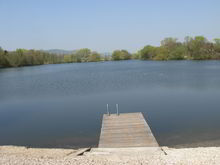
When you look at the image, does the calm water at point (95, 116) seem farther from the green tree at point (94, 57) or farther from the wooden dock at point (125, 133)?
the green tree at point (94, 57)

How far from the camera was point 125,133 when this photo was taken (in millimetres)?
9172

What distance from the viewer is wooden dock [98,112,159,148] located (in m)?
8.10

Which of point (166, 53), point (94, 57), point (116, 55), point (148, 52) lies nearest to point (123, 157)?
point (166, 53)

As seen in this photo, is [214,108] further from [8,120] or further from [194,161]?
[8,120]

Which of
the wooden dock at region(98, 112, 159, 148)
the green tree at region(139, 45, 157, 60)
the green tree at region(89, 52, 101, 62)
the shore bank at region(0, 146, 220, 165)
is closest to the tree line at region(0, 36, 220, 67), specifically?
the green tree at region(139, 45, 157, 60)

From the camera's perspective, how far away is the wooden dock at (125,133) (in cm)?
810

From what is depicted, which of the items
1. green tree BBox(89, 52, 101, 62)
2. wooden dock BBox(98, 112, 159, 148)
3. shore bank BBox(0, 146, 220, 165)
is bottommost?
wooden dock BBox(98, 112, 159, 148)

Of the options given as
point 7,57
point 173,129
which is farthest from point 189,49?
point 173,129

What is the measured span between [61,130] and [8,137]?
2557mm

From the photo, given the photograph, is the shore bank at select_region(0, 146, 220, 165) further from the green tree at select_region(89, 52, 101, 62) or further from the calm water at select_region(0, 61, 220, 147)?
the green tree at select_region(89, 52, 101, 62)

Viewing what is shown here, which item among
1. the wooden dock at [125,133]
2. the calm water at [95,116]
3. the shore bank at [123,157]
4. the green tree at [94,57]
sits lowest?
the calm water at [95,116]

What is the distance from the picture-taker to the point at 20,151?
823 cm

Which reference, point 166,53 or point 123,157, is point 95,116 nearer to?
point 123,157

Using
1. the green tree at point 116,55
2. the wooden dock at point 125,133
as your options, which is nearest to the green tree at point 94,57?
the green tree at point 116,55
